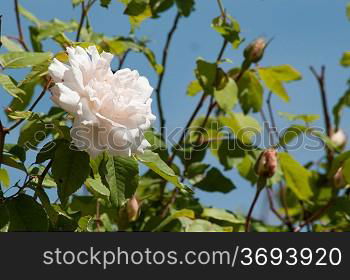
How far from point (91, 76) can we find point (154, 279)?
1.42ft

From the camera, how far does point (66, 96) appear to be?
4.34 feet

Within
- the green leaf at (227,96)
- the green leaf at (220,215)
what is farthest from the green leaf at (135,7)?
the green leaf at (220,215)

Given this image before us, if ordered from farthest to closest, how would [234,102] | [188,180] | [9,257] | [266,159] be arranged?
1. [188,180]
2. [234,102]
3. [266,159]
4. [9,257]

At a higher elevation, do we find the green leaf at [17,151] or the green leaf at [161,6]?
the green leaf at [161,6]

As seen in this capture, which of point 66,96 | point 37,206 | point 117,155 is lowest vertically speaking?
point 37,206

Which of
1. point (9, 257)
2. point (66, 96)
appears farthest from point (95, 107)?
point (9, 257)

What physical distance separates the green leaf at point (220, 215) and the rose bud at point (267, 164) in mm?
230

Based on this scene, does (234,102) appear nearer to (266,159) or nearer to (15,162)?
(266,159)

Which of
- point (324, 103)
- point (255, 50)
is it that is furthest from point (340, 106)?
point (255, 50)

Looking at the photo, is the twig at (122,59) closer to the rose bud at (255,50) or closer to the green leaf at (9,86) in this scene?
the rose bud at (255,50)

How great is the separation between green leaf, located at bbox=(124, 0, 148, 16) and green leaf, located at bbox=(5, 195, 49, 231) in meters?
0.88

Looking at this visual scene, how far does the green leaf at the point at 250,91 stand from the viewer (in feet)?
7.82

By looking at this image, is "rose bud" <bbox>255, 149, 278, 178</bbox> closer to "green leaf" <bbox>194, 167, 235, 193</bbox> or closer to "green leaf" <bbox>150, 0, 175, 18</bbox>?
"green leaf" <bbox>194, 167, 235, 193</bbox>

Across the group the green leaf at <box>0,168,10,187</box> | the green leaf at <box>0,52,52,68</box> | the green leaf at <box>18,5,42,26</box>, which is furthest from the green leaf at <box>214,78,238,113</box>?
the green leaf at <box>0,52,52,68</box>
